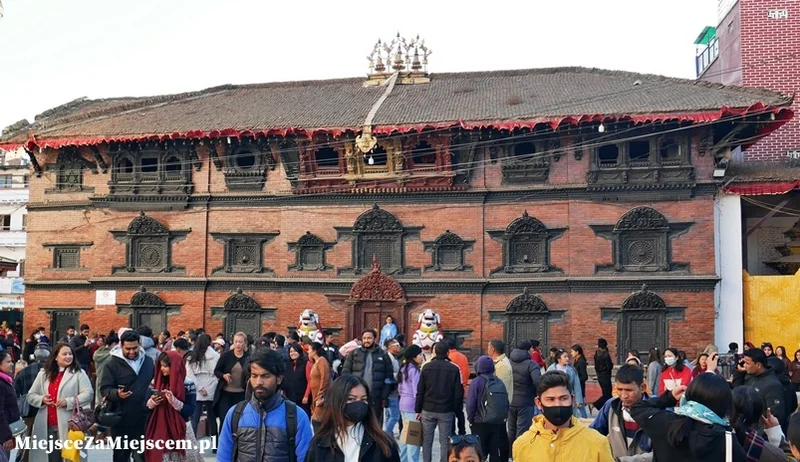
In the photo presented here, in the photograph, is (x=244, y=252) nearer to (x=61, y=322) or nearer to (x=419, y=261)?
(x=419, y=261)

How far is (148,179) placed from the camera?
27.0m

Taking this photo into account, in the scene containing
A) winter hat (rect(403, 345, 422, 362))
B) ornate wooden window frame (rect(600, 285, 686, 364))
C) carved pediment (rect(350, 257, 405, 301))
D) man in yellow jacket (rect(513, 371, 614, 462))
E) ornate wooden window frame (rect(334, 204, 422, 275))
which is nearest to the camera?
man in yellow jacket (rect(513, 371, 614, 462))

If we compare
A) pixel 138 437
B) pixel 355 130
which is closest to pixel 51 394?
pixel 138 437

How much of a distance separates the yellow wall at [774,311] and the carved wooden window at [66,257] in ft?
65.6

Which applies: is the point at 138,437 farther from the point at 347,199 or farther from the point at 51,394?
the point at 347,199

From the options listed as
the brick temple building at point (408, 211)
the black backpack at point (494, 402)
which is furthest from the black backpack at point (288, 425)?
the brick temple building at point (408, 211)

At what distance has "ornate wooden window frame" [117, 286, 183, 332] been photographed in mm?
26469

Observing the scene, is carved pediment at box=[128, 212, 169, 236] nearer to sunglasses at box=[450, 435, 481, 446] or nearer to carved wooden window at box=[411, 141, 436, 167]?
carved wooden window at box=[411, 141, 436, 167]

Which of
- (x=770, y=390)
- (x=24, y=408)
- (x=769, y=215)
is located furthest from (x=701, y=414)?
(x=769, y=215)

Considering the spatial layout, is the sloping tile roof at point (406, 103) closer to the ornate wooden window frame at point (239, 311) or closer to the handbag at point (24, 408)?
the ornate wooden window frame at point (239, 311)

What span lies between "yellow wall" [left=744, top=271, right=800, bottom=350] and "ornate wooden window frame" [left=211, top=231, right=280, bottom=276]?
13.2 meters

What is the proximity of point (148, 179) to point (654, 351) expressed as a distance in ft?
57.2

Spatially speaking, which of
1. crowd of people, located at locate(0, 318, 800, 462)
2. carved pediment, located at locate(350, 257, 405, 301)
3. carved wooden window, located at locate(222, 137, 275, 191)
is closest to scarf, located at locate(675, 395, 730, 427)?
crowd of people, located at locate(0, 318, 800, 462)

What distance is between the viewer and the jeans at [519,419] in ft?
38.6
